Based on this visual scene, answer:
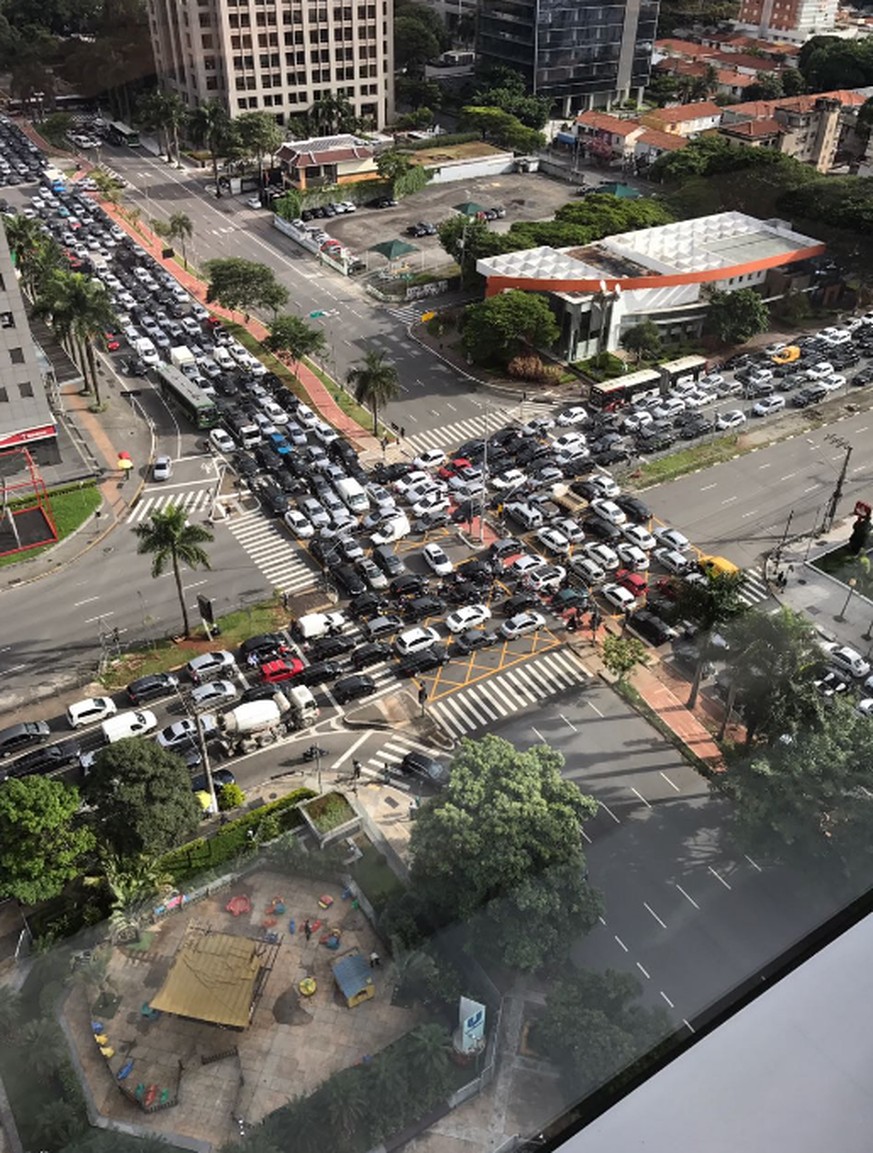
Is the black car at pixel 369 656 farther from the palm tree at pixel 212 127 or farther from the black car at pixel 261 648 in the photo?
the palm tree at pixel 212 127

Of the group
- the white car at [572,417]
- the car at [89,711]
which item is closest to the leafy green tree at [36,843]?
the car at [89,711]

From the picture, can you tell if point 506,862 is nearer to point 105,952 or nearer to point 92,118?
point 105,952

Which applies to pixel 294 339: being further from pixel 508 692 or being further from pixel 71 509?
pixel 508 692

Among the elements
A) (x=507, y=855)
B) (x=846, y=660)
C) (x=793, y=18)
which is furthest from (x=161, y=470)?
(x=793, y=18)

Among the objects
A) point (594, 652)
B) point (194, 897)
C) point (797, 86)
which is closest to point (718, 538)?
point (594, 652)

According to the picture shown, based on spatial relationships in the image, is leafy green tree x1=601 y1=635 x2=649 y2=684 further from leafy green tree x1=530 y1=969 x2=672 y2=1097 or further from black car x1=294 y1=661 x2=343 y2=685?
leafy green tree x1=530 y1=969 x2=672 y2=1097

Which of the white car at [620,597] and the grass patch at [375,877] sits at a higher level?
the grass patch at [375,877]
